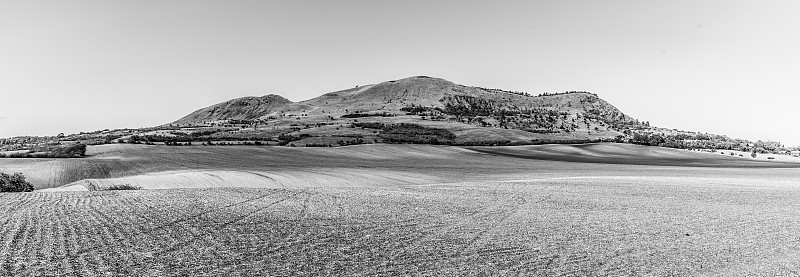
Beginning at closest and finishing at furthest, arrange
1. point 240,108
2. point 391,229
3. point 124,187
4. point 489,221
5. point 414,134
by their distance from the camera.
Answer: point 391,229
point 489,221
point 124,187
point 414,134
point 240,108

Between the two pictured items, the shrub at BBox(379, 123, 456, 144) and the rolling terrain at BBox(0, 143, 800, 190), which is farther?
the shrub at BBox(379, 123, 456, 144)

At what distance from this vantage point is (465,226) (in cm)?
1374

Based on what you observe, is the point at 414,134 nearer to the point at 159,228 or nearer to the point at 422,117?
the point at 422,117

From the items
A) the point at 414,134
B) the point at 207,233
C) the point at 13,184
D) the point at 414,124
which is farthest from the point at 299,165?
the point at 414,124

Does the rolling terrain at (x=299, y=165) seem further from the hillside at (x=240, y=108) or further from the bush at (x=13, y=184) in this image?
the hillside at (x=240, y=108)

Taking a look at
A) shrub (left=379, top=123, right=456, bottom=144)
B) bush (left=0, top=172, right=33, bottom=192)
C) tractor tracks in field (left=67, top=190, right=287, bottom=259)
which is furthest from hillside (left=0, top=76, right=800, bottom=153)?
tractor tracks in field (left=67, top=190, right=287, bottom=259)

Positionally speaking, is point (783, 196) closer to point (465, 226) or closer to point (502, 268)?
point (465, 226)

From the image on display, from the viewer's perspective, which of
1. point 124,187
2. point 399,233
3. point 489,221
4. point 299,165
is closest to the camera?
point 399,233

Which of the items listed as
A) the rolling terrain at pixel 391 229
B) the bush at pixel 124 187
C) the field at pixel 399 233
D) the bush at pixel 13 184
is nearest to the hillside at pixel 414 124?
the bush at pixel 13 184

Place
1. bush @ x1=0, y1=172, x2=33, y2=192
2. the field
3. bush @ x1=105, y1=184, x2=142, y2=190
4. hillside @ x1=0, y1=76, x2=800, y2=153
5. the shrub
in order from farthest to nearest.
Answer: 1. the shrub
2. hillside @ x1=0, y1=76, x2=800, y2=153
3. bush @ x1=105, y1=184, x2=142, y2=190
4. bush @ x1=0, y1=172, x2=33, y2=192
5. the field

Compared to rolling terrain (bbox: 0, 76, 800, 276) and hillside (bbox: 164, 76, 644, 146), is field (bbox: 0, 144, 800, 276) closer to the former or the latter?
rolling terrain (bbox: 0, 76, 800, 276)

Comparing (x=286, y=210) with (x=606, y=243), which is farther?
(x=286, y=210)

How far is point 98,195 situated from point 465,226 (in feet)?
43.3

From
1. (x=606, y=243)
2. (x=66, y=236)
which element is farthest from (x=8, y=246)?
(x=606, y=243)
